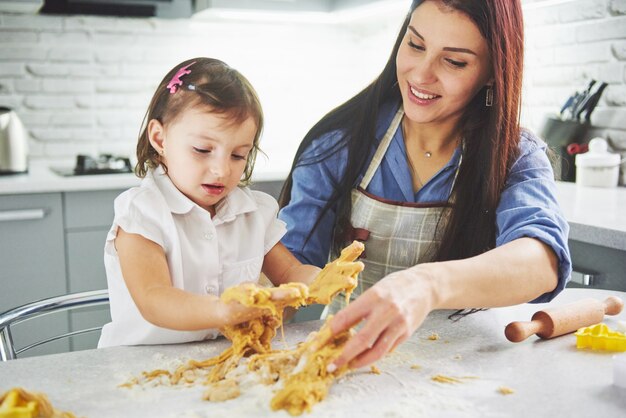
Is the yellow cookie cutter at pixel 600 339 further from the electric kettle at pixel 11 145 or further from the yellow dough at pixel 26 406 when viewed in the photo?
the electric kettle at pixel 11 145

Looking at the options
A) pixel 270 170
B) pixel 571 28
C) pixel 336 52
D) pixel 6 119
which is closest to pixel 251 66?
pixel 336 52

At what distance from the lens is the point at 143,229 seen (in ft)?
3.64

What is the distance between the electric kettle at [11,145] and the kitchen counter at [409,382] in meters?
1.73

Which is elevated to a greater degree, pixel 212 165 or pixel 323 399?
pixel 212 165

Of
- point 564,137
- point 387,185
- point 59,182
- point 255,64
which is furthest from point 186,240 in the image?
point 255,64

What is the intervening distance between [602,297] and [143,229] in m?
0.91

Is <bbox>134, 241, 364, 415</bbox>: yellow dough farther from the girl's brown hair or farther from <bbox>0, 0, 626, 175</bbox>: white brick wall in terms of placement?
<bbox>0, 0, 626, 175</bbox>: white brick wall

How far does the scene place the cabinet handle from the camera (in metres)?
2.34

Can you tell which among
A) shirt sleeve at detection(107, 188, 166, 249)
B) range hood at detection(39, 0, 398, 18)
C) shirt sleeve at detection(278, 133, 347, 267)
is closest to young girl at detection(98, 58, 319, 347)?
shirt sleeve at detection(107, 188, 166, 249)

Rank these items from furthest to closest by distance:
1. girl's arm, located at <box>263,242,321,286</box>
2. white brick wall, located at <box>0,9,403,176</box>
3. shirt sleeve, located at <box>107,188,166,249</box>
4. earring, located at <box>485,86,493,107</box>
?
1. white brick wall, located at <box>0,9,403,176</box>
2. earring, located at <box>485,86,493,107</box>
3. girl's arm, located at <box>263,242,321,286</box>
4. shirt sleeve, located at <box>107,188,166,249</box>

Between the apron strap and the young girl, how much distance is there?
0.34 meters

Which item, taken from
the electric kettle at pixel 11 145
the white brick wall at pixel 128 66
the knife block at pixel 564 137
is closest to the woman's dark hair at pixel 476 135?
the knife block at pixel 564 137

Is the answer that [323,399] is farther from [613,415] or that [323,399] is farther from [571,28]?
[571,28]

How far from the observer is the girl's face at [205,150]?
1.15 metres
